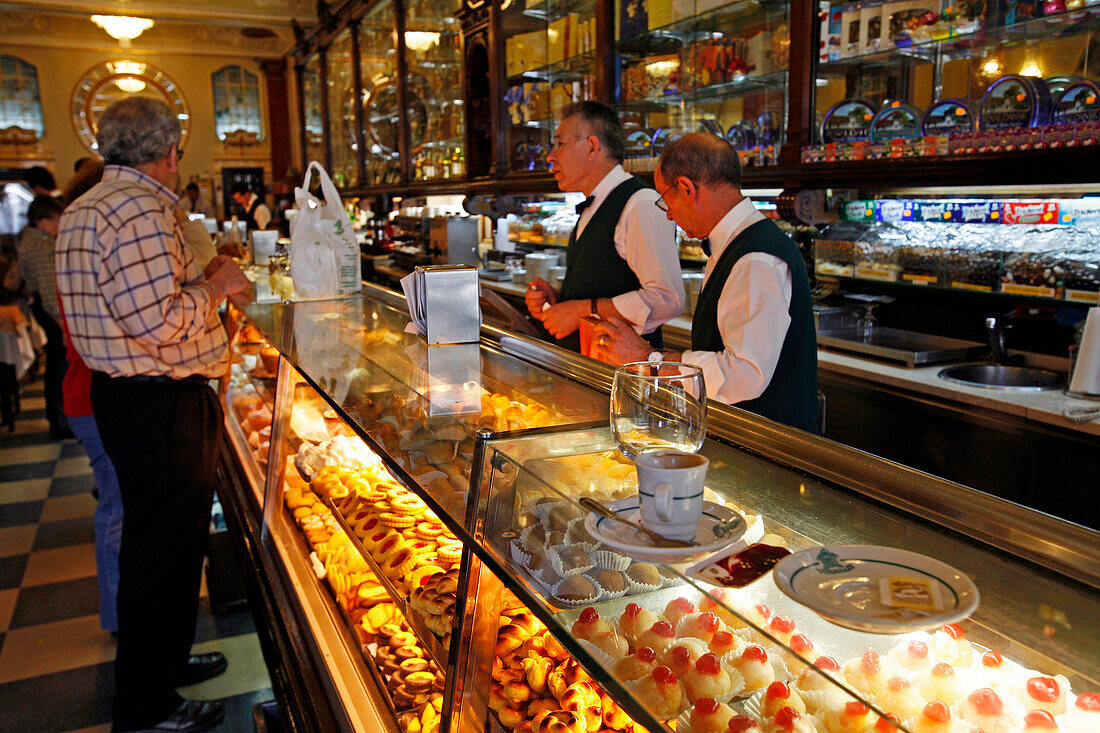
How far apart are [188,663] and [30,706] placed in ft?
1.60

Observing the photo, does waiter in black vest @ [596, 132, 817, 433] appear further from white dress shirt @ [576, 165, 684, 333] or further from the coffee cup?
the coffee cup

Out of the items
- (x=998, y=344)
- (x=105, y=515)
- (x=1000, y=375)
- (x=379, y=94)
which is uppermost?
(x=379, y=94)

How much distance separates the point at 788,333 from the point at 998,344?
1483 millimetres

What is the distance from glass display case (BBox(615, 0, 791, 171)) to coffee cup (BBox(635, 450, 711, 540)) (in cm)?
283

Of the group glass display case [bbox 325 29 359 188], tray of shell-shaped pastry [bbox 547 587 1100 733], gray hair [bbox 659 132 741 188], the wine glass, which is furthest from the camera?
glass display case [bbox 325 29 359 188]

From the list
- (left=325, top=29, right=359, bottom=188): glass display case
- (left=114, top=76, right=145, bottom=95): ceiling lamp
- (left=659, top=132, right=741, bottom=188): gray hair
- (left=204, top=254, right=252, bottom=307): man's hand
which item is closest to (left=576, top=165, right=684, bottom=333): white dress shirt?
(left=659, top=132, right=741, bottom=188): gray hair

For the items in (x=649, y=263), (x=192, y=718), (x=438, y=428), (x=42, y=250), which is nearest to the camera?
(x=438, y=428)

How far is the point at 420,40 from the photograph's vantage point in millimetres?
6316

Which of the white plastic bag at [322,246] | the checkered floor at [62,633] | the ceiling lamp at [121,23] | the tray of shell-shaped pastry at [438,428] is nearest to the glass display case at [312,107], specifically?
the ceiling lamp at [121,23]

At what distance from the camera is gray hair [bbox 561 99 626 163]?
2846 mm

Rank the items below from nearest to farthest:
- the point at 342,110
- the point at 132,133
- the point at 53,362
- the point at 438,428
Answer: the point at 438,428 < the point at 132,133 < the point at 53,362 < the point at 342,110

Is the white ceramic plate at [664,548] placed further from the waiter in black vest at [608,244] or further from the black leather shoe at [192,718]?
the black leather shoe at [192,718]

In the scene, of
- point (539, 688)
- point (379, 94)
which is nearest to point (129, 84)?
point (379, 94)

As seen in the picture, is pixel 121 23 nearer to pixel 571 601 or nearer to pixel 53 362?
pixel 53 362
